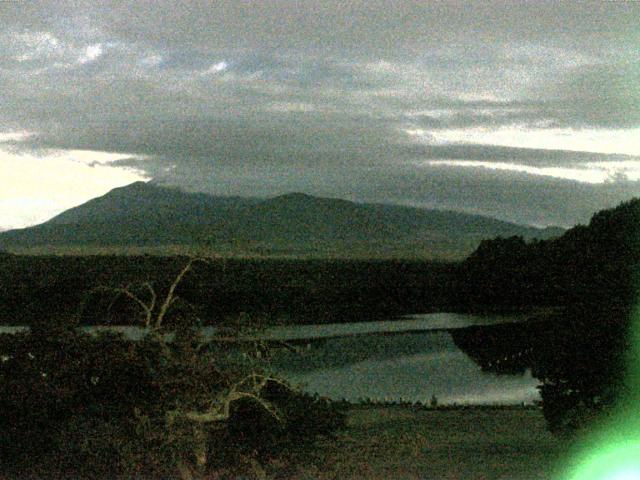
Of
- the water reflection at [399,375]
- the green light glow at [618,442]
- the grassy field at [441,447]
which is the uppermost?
the green light glow at [618,442]

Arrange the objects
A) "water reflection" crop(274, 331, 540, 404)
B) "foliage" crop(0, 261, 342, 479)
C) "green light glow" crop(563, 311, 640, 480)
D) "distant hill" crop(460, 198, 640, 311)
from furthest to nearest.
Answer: "distant hill" crop(460, 198, 640, 311) → "water reflection" crop(274, 331, 540, 404) → "green light glow" crop(563, 311, 640, 480) → "foliage" crop(0, 261, 342, 479)

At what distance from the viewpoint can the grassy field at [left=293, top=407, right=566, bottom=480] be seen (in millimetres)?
9656

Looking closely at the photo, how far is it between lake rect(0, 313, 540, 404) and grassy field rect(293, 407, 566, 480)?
1948 millimetres

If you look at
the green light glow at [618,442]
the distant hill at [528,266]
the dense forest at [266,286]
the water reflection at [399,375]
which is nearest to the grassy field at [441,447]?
the green light glow at [618,442]

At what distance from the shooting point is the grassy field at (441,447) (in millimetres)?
9656

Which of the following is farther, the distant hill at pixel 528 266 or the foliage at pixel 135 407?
the distant hill at pixel 528 266

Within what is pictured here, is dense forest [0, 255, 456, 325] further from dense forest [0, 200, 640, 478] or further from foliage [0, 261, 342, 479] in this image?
foliage [0, 261, 342, 479]

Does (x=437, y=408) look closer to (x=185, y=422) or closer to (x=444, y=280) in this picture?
(x=185, y=422)

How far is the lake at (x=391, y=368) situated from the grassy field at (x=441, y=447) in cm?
195

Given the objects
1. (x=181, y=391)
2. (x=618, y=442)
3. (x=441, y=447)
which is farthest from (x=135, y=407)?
(x=618, y=442)

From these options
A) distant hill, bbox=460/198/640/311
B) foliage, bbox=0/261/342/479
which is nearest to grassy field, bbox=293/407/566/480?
foliage, bbox=0/261/342/479

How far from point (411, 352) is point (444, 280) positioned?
40954 millimetres

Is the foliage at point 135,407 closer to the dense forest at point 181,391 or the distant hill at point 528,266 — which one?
the dense forest at point 181,391

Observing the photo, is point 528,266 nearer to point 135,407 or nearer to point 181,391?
point 135,407
